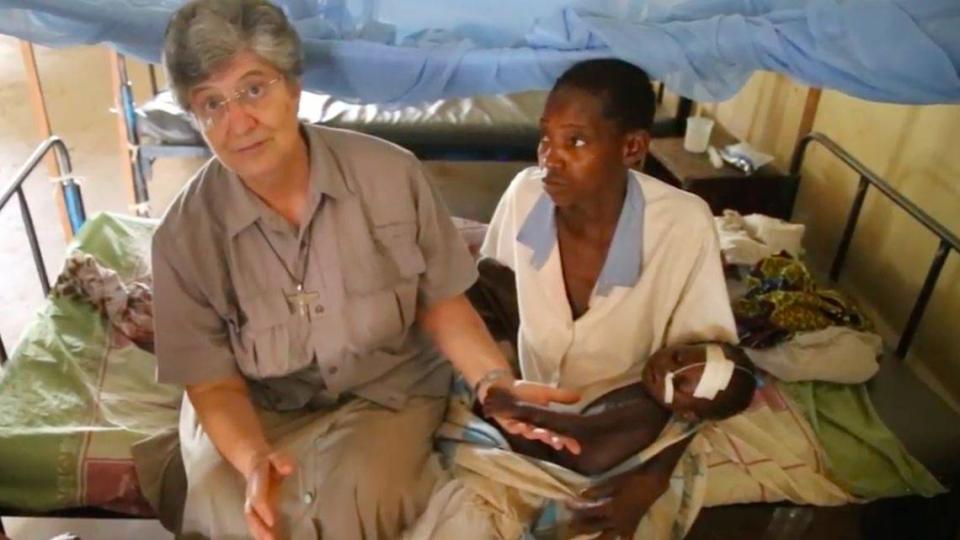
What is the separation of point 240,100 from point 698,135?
5.96 feet

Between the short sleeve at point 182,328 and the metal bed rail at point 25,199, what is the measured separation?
0.58 m

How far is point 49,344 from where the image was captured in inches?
66.5

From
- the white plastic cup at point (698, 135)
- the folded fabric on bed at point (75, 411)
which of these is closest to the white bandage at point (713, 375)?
the folded fabric on bed at point (75, 411)

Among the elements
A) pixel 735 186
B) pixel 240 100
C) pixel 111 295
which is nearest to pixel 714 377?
pixel 240 100

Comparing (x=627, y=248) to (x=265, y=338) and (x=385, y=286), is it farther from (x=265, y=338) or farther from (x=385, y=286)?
(x=265, y=338)

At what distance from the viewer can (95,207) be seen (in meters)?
3.22

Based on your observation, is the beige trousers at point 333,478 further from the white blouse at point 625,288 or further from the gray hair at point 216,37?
the gray hair at point 216,37

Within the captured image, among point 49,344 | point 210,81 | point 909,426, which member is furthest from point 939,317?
point 49,344

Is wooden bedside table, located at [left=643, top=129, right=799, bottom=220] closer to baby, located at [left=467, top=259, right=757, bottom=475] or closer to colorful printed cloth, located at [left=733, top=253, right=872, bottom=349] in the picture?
colorful printed cloth, located at [left=733, top=253, right=872, bottom=349]

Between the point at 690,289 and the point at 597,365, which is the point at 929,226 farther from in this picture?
the point at 597,365

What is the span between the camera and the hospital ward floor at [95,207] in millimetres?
1533

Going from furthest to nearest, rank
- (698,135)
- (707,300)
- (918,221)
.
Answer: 1. (698,135)
2. (918,221)
3. (707,300)

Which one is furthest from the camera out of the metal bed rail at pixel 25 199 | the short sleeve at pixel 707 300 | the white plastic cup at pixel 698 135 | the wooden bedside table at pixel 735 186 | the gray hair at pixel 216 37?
the white plastic cup at pixel 698 135

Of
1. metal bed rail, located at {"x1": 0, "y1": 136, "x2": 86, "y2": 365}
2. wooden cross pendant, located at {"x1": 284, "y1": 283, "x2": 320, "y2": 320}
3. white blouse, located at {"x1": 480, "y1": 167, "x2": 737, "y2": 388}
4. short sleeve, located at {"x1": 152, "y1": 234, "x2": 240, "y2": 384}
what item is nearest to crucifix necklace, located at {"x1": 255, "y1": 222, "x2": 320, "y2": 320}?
wooden cross pendant, located at {"x1": 284, "y1": 283, "x2": 320, "y2": 320}
